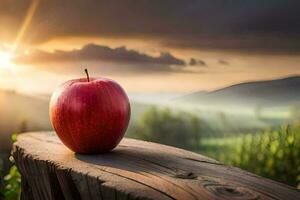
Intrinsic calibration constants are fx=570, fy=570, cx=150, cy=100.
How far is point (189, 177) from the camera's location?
1716 mm

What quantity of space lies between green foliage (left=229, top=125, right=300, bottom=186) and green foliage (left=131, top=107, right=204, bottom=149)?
35 centimetres

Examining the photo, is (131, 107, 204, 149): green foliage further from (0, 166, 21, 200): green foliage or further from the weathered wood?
the weathered wood

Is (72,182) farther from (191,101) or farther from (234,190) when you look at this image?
(191,101)

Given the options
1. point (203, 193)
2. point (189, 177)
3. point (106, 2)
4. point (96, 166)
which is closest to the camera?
point (203, 193)

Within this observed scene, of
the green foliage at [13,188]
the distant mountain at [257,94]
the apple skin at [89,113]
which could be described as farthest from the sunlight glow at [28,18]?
the apple skin at [89,113]

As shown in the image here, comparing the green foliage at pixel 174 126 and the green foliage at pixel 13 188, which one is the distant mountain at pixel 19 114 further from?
the green foliage at pixel 13 188

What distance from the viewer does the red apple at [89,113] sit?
1.98 meters

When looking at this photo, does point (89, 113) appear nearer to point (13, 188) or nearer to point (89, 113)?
point (89, 113)

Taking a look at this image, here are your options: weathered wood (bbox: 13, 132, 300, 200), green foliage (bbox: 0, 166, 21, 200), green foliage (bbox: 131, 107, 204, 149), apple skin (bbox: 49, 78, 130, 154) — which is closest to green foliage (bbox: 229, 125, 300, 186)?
green foliage (bbox: 131, 107, 204, 149)

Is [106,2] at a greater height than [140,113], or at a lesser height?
greater

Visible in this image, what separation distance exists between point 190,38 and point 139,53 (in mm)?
424

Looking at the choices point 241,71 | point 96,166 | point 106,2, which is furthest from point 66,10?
point 96,166

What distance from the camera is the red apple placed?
6.49 feet

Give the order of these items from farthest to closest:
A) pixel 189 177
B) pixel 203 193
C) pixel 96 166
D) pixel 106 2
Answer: pixel 106 2
pixel 96 166
pixel 189 177
pixel 203 193
